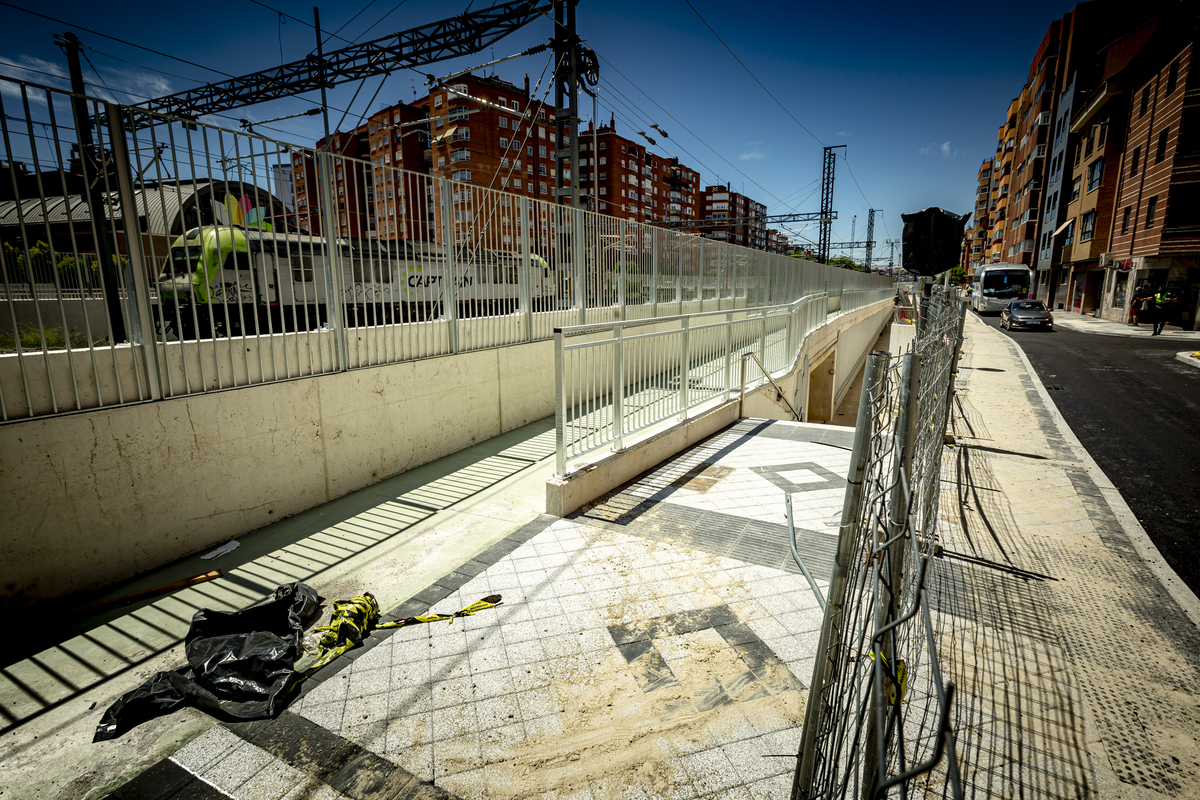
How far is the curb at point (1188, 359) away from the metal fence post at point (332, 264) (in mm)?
19441

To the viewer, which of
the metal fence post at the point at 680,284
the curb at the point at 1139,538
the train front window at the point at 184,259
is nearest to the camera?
the curb at the point at 1139,538

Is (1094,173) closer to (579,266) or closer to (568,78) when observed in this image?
(568,78)

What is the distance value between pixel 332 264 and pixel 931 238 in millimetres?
8200

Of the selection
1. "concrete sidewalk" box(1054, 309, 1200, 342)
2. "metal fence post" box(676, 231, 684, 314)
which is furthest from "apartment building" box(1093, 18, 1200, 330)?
"metal fence post" box(676, 231, 684, 314)

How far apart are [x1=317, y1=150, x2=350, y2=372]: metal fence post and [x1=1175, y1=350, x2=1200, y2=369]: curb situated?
63.8ft

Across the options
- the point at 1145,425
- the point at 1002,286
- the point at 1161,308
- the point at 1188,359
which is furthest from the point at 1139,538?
the point at 1002,286

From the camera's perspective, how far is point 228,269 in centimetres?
466

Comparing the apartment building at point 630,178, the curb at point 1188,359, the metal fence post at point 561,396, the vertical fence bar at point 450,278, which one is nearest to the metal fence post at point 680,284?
the vertical fence bar at point 450,278

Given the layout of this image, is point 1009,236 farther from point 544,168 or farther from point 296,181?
point 296,181

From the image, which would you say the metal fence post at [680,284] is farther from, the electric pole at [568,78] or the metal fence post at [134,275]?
the metal fence post at [134,275]

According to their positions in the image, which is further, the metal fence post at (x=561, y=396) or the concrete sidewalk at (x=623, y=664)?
the metal fence post at (x=561, y=396)

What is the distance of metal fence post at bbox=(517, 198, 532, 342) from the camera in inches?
307

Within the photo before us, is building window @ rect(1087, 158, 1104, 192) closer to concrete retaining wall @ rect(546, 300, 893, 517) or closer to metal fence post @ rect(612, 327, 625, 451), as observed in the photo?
concrete retaining wall @ rect(546, 300, 893, 517)

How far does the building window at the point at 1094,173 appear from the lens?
107 ft
